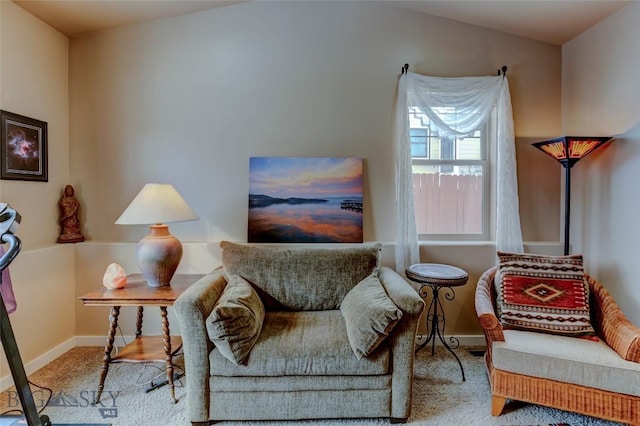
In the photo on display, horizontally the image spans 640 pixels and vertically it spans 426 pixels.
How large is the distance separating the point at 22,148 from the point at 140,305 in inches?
54.9

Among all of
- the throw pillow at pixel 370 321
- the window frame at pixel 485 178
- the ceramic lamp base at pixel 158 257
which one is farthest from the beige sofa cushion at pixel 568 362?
the ceramic lamp base at pixel 158 257

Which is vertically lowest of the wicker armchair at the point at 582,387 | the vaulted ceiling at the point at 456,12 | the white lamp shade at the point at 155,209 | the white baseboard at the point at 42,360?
the white baseboard at the point at 42,360

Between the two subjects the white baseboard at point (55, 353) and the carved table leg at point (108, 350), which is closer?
the carved table leg at point (108, 350)

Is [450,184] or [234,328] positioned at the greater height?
[450,184]

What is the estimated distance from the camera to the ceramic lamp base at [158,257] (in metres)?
2.23

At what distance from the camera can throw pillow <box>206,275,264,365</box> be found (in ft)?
5.63

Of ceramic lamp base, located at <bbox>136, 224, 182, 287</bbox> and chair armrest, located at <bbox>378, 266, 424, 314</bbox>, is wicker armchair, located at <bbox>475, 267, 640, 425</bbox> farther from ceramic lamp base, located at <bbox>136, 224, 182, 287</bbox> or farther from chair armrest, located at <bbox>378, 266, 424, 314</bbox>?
ceramic lamp base, located at <bbox>136, 224, 182, 287</bbox>

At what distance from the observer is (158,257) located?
223 cm

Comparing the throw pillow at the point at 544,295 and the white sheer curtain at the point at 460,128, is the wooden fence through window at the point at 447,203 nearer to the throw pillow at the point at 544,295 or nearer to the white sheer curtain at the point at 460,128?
the white sheer curtain at the point at 460,128

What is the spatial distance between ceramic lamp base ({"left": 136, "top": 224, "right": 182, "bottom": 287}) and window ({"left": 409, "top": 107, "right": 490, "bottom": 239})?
6.45 feet

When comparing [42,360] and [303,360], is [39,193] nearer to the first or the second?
[42,360]

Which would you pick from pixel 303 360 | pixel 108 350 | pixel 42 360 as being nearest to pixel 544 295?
pixel 303 360

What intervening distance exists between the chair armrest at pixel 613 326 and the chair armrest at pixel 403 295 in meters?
1.08

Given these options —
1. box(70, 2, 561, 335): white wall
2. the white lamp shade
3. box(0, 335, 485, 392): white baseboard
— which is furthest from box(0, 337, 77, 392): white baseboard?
the white lamp shade
